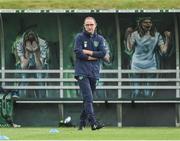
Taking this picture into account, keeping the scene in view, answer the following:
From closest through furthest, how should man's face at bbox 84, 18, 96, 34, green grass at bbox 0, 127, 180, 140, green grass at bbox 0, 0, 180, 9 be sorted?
green grass at bbox 0, 127, 180, 140 < man's face at bbox 84, 18, 96, 34 < green grass at bbox 0, 0, 180, 9

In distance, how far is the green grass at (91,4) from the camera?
19.3m

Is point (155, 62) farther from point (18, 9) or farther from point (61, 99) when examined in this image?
point (18, 9)

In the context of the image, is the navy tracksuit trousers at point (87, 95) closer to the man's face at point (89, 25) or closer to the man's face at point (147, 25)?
the man's face at point (89, 25)

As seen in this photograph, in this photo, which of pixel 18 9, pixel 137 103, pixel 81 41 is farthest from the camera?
pixel 137 103

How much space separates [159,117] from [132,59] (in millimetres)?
1619

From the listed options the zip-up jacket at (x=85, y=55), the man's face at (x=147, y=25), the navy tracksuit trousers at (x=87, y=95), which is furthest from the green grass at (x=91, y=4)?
the navy tracksuit trousers at (x=87, y=95)

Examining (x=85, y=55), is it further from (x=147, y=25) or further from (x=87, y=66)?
(x=147, y=25)

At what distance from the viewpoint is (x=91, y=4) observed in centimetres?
1962

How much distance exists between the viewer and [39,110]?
2069 cm

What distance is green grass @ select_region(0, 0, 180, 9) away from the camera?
19.3m

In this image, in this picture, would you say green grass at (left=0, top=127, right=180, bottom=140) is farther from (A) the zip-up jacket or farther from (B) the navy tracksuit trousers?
(A) the zip-up jacket

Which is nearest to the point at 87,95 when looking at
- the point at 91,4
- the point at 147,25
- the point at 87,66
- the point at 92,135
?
the point at 87,66

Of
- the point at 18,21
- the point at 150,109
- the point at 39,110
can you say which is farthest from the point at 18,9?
the point at 150,109

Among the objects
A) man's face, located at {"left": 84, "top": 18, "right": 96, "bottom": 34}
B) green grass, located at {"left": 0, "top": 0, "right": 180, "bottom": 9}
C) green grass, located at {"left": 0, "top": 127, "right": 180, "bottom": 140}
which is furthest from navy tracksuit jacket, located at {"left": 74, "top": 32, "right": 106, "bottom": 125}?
green grass, located at {"left": 0, "top": 0, "right": 180, "bottom": 9}
